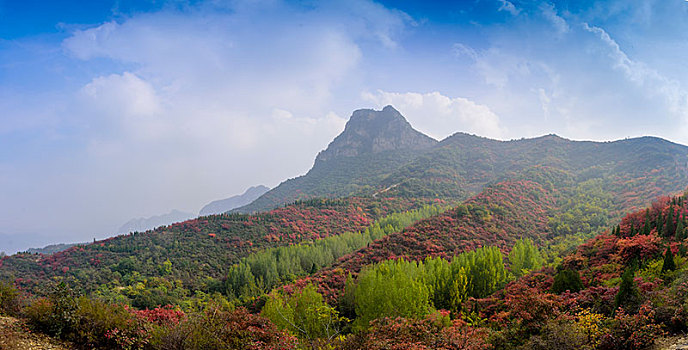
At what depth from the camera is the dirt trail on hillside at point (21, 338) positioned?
285 inches

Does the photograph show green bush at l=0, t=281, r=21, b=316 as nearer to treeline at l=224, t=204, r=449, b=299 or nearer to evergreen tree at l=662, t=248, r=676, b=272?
treeline at l=224, t=204, r=449, b=299

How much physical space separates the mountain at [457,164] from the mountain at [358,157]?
414 millimetres

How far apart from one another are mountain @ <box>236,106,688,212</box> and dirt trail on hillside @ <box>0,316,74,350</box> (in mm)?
57491

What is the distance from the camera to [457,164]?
96438 millimetres

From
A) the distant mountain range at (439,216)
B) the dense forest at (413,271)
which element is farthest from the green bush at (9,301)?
the distant mountain range at (439,216)

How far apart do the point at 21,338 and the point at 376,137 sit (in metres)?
140

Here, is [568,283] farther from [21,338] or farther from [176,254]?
[176,254]

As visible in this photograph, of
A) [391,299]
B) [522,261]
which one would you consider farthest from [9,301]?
[522,261]

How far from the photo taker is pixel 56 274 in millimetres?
30219

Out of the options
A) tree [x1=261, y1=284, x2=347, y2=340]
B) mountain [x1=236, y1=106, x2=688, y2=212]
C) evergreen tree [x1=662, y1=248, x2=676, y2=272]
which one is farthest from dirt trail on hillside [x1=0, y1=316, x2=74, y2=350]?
mountain [x1=236, y1=106, x2=688, y2=212]

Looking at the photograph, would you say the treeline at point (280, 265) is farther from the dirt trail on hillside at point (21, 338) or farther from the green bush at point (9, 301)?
the dirt trail on hillside at point (21, 338)

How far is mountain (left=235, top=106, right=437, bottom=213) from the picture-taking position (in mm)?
108188

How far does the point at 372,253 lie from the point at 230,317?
64.0 feet

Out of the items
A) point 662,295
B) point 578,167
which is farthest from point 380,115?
point 662,295
